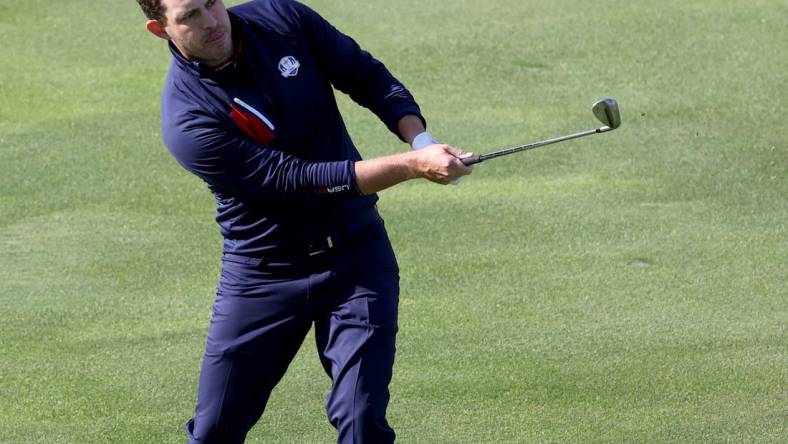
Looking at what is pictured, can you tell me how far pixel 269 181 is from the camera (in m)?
4.98

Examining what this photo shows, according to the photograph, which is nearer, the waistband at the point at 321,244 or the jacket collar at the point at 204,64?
the jacket collar at the point at 204,64

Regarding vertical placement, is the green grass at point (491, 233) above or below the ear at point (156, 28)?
below

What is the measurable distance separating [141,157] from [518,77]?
3536 mm

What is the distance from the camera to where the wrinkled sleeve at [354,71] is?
5.39 m

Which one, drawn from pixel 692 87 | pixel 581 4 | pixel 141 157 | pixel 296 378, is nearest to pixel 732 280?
pixel 296 378

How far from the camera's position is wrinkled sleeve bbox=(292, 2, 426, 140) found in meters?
5.39

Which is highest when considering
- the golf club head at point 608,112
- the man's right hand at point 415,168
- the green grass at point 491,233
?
the man's right hand at point 415,168

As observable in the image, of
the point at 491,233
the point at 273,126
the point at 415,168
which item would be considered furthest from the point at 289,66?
the point at 491,233

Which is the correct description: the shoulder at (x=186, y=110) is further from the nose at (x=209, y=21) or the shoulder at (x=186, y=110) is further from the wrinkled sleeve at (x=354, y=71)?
the wrinkled sleeve at (x=354, y=71)

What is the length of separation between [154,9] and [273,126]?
0.62 metres

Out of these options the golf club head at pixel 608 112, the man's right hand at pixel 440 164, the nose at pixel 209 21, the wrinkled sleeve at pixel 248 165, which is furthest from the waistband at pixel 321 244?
the golf club head at pixel 608 112

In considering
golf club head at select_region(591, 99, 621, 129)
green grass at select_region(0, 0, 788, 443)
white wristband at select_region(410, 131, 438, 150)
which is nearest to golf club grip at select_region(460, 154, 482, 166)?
white wristband at select_region(410, 131, 438, 150)

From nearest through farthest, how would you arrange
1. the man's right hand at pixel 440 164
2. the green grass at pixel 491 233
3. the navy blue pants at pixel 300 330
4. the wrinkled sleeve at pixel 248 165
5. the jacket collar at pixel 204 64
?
the man's right hand at pixel 440 164
the wrinkled sleeve at pixel 248 165
the jacket collar at pixel 204 64
the navy blue pants at pixel 300 330
the green grass at pixel 491 233

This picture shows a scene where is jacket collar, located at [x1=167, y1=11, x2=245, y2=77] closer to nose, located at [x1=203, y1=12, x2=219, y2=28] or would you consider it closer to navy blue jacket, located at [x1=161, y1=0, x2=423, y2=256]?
navy blue jacket, located at [x1=161, y1=0, x2=423, y2=256]
